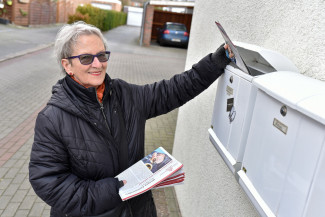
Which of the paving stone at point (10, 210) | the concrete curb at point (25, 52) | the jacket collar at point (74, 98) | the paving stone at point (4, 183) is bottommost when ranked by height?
the paving stone at point (4, 183)

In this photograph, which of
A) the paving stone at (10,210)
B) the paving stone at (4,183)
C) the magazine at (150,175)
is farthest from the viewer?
the paving stone at (4,183)

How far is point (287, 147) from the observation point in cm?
106

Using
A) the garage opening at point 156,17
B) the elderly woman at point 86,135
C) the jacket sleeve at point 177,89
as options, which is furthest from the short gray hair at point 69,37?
the garage opening at point 156,17

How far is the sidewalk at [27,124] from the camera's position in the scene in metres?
3.30

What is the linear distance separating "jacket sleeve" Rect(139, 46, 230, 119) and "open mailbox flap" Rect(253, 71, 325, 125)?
698 mm

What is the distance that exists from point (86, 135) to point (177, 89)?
0.74 metres

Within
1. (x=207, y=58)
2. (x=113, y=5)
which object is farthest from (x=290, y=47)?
(x=113, y=5)

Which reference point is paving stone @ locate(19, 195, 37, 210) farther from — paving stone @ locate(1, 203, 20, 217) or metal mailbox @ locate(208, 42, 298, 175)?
metal mailbox @ locate(208, 42, 298, 175)

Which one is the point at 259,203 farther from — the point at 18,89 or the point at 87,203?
the point at 18,89

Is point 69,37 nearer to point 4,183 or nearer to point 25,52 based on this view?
point 4,183

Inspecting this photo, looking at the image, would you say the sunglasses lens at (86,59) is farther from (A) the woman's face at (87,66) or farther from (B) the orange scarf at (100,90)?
(B) the orange scarf at (100,90)

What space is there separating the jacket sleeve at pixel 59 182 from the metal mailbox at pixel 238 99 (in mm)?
666

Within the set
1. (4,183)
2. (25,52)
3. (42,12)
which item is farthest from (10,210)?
(42,12)

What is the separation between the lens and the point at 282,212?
43.8 inches
